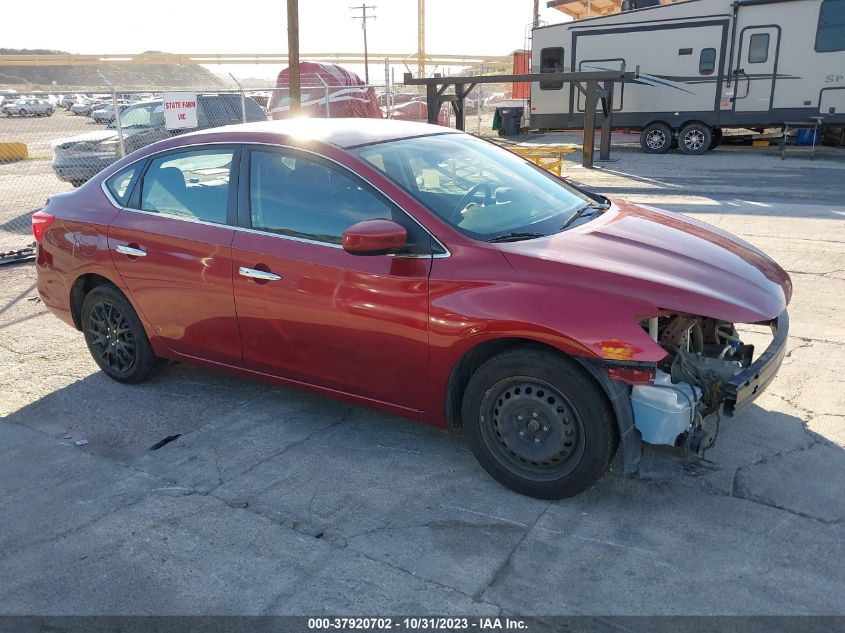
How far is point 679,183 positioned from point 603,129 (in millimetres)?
3997

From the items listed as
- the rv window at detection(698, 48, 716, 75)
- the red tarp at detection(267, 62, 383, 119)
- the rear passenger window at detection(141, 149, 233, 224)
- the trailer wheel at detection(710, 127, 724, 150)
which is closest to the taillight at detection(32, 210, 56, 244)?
the rear passenger window at detection(141, 149, 233, 224)

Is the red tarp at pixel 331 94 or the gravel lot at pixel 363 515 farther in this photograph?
the red tarp at pixel 331 94

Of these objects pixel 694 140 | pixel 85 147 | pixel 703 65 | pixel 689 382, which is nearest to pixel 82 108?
pixel 85 147

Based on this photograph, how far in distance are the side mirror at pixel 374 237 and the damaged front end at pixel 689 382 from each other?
3.74 feet

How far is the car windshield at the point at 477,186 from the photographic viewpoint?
11.9ft

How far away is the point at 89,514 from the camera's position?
3.38m

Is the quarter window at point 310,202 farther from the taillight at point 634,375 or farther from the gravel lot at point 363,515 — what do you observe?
the gravel lot at point 363,515

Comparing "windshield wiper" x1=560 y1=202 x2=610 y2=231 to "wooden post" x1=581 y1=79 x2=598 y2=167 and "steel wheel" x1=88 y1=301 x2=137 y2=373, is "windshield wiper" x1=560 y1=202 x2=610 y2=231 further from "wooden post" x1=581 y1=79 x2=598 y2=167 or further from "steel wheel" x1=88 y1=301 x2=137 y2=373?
"wooden post" x1=581 y1=79 x2=598 y2=167

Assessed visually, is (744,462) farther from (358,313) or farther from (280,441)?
(280,441)

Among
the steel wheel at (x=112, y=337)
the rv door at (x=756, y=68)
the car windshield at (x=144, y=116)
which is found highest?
the rv door at (x=756, y=68)

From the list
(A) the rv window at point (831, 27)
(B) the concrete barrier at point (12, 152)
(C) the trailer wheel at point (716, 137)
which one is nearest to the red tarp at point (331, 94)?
(B) the concrete barrier at point (12, 152)

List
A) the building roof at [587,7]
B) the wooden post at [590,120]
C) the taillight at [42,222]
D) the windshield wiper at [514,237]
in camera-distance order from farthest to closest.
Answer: the building roof at [587,7]
the wooden post at [590,120]
the taillight at [42,222]
the windshield wiper at [514,237]

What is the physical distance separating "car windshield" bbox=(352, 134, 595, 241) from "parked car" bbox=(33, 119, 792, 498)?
16 millimetres

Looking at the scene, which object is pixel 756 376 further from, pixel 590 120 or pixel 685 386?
pixel 590 120
